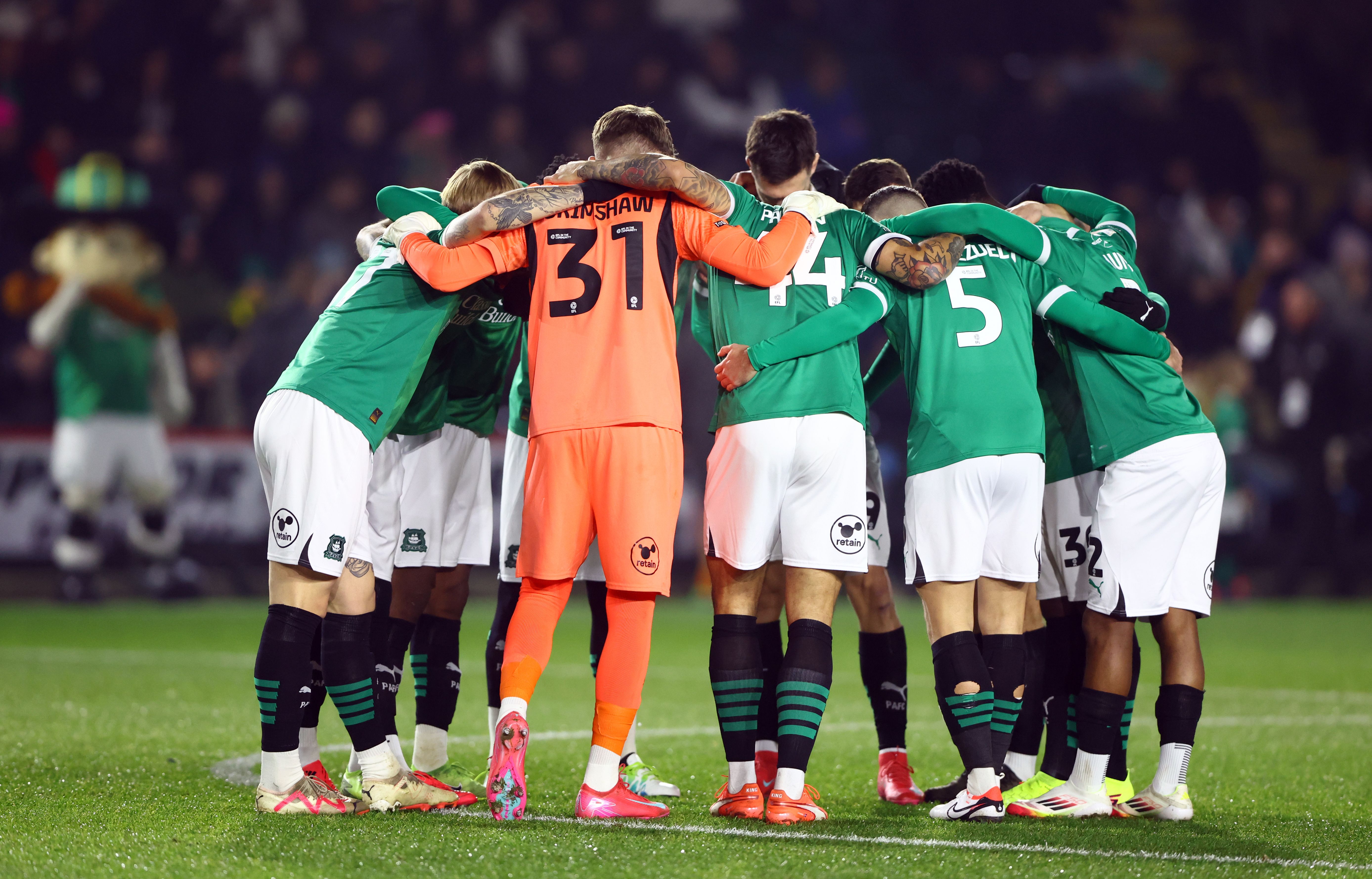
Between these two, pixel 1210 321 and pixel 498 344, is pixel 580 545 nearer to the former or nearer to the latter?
pixel 498 344

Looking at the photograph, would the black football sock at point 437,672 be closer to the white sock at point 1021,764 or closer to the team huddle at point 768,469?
the team huddle at point 768,469

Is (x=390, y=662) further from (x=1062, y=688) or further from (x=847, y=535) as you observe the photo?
(x=1062, y=688)

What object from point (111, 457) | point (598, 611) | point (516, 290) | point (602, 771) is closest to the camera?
point (602, 771)

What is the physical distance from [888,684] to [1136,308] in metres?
1.60

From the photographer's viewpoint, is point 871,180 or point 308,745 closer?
point 308,745

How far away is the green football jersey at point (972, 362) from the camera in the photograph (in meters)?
4.49

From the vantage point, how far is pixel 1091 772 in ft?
14.8

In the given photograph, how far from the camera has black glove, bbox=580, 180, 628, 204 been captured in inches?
173

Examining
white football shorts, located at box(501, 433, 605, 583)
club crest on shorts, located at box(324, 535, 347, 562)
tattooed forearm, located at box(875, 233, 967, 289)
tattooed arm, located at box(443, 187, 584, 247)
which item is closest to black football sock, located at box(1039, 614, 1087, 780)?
tattooed forearm, located at box(875, 233, 967, 289)

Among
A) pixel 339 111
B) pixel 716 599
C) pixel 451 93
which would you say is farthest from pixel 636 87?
pixel 716 599

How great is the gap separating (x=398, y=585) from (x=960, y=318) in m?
2.28

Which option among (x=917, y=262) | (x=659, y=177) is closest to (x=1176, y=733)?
(x=917, y=262)

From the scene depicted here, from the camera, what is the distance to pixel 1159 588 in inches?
179

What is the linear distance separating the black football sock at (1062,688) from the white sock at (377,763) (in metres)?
2.24
